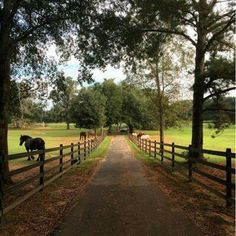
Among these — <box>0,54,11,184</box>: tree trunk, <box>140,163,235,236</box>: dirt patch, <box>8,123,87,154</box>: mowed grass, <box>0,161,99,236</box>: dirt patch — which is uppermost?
<box>0,54,11,184</box>: tree trunk

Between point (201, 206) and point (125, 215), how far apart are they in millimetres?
2213

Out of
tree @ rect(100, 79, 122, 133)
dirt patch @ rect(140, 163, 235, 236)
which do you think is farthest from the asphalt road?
tree @ rect(100, 79, 122, 133)

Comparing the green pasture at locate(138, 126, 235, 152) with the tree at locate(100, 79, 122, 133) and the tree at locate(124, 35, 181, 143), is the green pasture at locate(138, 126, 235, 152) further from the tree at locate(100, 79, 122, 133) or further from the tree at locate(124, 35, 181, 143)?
the tree at locate(100, 79, 122, 133)

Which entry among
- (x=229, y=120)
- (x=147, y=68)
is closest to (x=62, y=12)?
(x=229, y=120)

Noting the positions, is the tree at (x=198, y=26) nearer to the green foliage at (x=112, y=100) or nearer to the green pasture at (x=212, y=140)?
the green pasture at (x=212, y=140)

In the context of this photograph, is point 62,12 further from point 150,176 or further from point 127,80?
point 127,80

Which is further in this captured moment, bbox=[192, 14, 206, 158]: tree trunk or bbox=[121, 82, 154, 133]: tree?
bbox=[121, 82, 154, 133]: tree

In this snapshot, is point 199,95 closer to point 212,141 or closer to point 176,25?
point 176,25

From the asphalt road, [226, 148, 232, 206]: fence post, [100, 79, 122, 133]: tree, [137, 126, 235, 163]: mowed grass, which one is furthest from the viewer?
[100, 79, 122, 133]: tree

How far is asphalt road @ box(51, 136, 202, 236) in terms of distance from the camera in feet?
23.9

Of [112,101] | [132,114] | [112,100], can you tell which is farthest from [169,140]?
[112,100]

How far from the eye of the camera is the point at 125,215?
28.1 ft

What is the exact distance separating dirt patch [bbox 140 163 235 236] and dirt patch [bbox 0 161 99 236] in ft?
9.17

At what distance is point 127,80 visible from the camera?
36000mm
